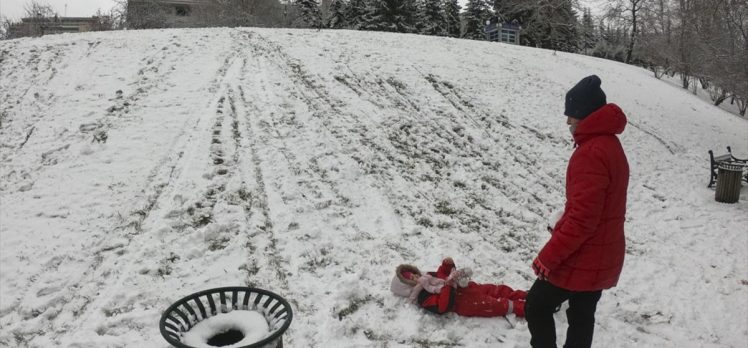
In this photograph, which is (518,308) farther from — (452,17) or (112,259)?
(452,17)

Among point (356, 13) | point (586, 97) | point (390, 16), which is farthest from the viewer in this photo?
point (356, 13)

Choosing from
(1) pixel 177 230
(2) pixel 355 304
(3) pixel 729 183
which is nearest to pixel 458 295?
(2) pixel 355 304

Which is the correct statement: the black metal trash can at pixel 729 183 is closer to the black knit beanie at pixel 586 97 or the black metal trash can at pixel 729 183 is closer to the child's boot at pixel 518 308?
the child's boot at pixel 518 308

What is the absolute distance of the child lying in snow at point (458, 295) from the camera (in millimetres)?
4098

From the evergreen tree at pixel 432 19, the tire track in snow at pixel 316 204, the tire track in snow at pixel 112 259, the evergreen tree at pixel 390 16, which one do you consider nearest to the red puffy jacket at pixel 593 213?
the tire track in snow at pixel 316 204

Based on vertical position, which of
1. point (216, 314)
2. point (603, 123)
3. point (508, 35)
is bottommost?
point (216, 314)

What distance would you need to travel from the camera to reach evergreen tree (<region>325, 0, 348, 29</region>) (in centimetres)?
3423

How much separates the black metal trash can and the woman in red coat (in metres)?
6.94

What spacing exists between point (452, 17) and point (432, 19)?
284 cm

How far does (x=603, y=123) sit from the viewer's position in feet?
8.87

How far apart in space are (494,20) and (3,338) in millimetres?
34364

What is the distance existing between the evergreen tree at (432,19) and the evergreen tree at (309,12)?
8.05m

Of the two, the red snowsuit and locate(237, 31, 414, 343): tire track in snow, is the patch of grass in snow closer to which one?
locate(237, 31, 414, 343): tire track in snow

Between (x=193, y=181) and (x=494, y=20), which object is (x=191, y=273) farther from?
(x=494, y=20)
